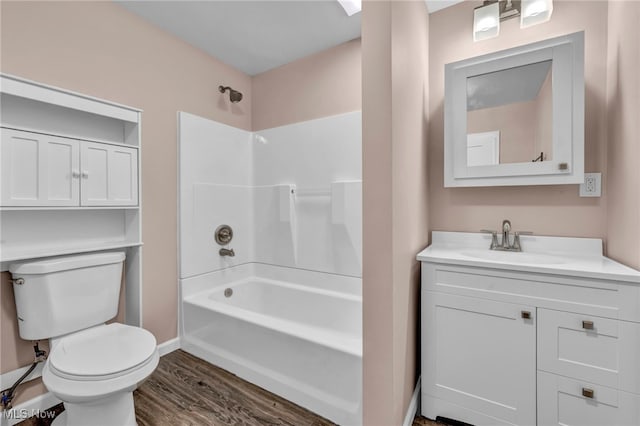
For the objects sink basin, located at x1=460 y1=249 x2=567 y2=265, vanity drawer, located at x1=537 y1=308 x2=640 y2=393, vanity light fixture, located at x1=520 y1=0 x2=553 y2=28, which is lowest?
vanity drawer, located at x1=537 y1=308 x2=640 y2=393

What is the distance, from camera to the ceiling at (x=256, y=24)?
1.98 meters

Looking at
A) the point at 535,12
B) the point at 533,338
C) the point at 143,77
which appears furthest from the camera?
the point at 143,77

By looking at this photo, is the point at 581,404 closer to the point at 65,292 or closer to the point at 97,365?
the point at 97,365

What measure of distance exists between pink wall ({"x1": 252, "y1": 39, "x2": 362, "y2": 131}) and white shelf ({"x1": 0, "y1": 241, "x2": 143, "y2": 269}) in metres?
1.67

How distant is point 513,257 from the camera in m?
1.65

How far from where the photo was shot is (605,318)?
4.01ft

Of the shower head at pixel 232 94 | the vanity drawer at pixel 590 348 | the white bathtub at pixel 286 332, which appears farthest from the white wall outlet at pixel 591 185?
the shower head at pixel 232 94

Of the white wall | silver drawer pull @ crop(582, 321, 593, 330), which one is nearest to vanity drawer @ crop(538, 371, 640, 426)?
silver drawer pull @ crop(582, 321, 593, 330)

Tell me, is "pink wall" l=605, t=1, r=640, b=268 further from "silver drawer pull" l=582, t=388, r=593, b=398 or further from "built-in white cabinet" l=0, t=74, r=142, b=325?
"built-in white cabinet" l=0, t=74, r=142, b=325

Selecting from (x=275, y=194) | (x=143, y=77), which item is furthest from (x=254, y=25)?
(x=275, y=194)

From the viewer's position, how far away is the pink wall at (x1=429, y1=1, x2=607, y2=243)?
64.0 inches

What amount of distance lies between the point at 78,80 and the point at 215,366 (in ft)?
6.68

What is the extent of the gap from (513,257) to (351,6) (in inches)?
74.1

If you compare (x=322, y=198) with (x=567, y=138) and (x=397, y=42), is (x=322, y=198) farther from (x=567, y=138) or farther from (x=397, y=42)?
(x=567, y=138)
